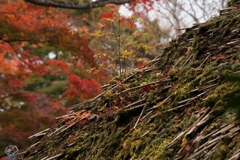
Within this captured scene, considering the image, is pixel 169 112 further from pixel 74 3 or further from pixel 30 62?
pixel 30 62

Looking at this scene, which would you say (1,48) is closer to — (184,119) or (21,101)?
(21,101)

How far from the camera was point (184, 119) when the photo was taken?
8.57 ft

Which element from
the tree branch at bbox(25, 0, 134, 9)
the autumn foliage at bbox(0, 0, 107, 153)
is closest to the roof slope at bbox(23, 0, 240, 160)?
the tree branch at bbox(25, 0, 134, 9)

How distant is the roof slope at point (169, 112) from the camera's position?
89.7 inches

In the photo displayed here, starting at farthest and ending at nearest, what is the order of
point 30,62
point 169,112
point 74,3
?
1. point 30,62
2. point 74,3
3. point 169,112

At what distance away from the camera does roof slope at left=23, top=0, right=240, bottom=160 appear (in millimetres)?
2279

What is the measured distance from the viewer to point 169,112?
2.83m

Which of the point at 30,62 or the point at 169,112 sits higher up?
the point at 30,62

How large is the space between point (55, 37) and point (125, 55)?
499 cm

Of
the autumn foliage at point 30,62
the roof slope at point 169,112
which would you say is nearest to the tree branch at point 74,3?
the autumn foliage at point 30,62

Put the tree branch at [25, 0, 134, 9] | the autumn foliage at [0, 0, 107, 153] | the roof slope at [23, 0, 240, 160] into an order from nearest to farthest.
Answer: the roof slope at [23, 0, 240, 160] → the tree branch at [25, 0, 134, 9] → the autumn foliage at [0, 0, 107, 153]

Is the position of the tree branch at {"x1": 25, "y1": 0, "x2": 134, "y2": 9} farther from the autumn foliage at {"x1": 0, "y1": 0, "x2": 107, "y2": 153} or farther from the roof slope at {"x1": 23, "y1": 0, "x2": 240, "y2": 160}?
the roof slope at {"x1": 23, "y1": 0, "x2": 240, "y2": 160}

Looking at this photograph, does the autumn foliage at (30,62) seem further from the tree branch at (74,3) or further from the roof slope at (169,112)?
the roof slope at (169,112)

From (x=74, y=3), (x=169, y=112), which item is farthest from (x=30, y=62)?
(x=169, y=112)
